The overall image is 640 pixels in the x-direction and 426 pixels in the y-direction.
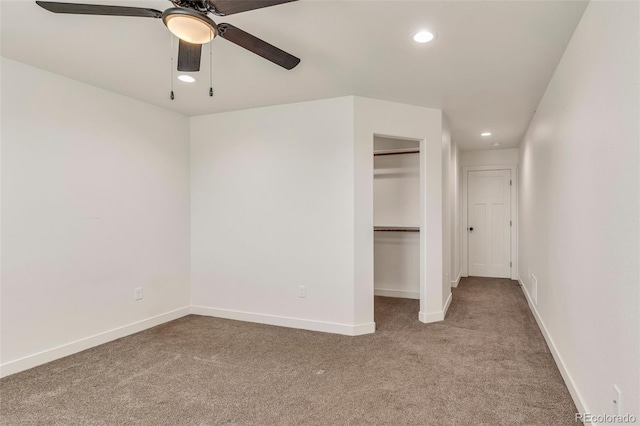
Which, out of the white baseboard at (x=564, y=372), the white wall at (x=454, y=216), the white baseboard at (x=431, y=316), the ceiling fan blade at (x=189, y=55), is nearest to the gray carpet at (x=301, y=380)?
the white baseboard at (x=564, y=372)

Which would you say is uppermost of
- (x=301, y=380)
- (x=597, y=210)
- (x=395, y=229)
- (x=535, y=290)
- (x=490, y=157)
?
(x=490, y=157)

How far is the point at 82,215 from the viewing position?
318cm

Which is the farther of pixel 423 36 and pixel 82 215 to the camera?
pixel 82 215

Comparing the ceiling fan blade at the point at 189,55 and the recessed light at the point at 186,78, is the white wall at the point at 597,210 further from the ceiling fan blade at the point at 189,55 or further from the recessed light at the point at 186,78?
the recessed light at the point at 186,78

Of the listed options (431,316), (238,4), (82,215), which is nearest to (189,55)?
(238,4)

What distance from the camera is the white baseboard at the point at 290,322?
352cm

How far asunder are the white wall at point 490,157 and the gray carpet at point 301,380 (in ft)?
11.7

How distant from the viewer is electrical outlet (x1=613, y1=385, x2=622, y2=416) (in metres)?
1.54

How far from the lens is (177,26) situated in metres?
1.68

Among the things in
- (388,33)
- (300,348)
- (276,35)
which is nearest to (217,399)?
(300,348)

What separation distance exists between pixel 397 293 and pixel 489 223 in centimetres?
263

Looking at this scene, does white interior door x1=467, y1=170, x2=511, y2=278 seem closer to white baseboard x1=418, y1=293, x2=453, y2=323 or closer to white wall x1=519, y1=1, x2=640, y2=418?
white baseboard x1=418, y1=293, x2=453, y2=323

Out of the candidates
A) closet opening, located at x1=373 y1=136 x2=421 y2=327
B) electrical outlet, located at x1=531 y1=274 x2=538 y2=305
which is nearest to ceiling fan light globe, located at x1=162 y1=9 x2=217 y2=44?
closet opening, located at x1=373 y1=136 x2=421 y2=327

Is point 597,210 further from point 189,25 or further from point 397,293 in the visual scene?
point 397,293
